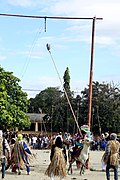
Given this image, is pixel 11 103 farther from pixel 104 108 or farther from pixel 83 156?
pixel 83 156

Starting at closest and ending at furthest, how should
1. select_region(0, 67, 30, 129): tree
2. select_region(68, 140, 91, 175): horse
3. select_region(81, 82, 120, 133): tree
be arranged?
select_region(68, 140, 91, 175): horse, select_region(0, 67, 30, 129): tree, select_region(81, 82, 120, 133): tree

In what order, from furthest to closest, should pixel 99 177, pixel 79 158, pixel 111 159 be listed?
pixel 79 158, pixel 99 177, pixel 111 159

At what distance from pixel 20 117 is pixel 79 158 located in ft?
147

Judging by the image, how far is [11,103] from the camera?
6500 cm

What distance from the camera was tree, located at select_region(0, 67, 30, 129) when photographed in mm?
58281

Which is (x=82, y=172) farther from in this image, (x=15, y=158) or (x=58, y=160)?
(x=58, y=160)

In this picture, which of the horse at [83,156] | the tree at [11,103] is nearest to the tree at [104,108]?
the tree at [11,103]

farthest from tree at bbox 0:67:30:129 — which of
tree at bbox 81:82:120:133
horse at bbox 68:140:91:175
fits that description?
horse at bbox 68:140:91:175

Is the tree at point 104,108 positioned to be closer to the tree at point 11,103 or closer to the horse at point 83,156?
the tree at point 11,103

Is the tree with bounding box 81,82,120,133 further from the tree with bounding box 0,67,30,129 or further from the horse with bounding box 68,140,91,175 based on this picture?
the horse with bounding box 68,140,91,175

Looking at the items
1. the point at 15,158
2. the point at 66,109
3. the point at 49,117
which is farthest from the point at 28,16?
the point at 49,117

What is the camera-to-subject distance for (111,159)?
49.2ft

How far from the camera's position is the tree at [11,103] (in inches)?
2295

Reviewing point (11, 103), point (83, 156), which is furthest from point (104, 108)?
point (83, 156)
